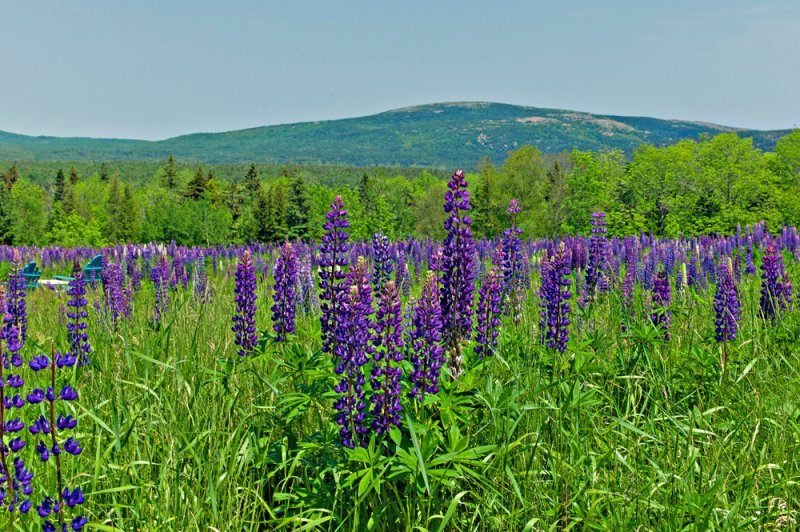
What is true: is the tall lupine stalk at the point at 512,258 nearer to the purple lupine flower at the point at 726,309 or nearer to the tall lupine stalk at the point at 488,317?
the tall lupine stalk at the point at 488,317

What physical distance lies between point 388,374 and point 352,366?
19cm

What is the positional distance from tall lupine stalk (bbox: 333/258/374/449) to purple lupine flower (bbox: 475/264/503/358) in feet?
4.88

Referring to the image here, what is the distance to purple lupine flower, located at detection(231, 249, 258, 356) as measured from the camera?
15.8 feet

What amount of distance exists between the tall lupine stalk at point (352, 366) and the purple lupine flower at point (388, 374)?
0.23 feet

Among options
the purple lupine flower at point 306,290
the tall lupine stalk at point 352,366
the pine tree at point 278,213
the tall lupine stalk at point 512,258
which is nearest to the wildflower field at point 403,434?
the tall lupine stalk at point 352,366

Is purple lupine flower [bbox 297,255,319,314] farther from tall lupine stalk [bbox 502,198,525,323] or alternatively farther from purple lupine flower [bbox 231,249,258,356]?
tall lupine stalk [bbox 502,198,525,323]

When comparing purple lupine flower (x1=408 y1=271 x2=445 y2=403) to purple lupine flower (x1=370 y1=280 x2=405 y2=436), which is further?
purple lupine flower (x1=408 y1=271 x2=445 y2=403)

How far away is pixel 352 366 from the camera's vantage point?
3.13 meters

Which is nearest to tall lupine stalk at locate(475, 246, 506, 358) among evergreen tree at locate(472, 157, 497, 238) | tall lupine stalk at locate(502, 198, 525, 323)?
tall lupine stalk at locate(502, 198, 525, 323)

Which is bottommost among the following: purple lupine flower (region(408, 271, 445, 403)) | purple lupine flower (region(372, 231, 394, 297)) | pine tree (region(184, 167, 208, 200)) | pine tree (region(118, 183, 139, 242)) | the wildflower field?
pine tree (region(118, 183, 139, 242))

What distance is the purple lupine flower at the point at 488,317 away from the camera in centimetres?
448

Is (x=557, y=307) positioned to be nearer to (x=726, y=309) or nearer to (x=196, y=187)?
(x=726, y=309)

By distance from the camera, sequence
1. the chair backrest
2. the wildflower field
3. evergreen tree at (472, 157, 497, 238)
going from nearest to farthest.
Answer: the wildflower field, the chair backrest, evergreen tree at (472, 157, 497, 238)

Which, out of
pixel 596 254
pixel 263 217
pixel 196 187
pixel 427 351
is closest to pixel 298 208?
pixel 263 217
